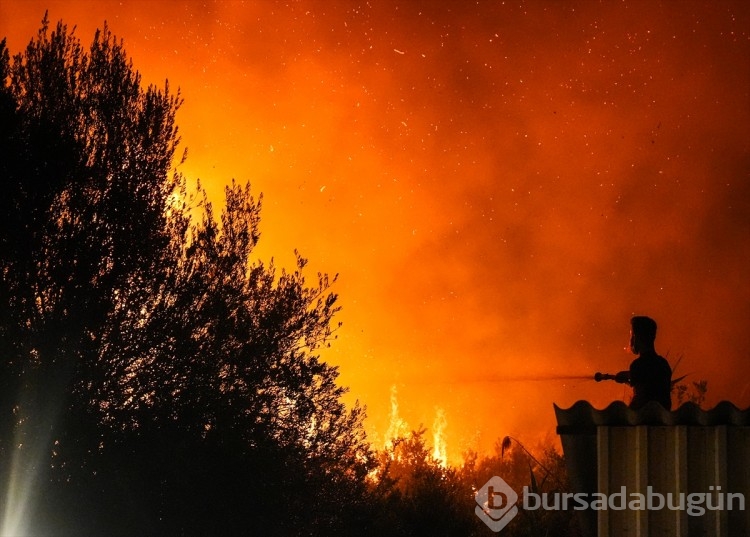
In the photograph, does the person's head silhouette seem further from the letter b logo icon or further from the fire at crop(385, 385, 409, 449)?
the fire at crop(385, 385, 409, 449)

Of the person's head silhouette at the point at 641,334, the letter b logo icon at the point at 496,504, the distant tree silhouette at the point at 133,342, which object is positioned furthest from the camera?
the letter b logo icon at the point at 496,504

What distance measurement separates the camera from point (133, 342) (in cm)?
919

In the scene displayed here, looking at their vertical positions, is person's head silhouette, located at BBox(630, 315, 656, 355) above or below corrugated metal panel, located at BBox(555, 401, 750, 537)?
above


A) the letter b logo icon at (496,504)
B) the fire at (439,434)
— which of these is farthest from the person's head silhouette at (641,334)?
the fire at (439,434)

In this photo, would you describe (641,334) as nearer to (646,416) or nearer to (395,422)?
(646,416)

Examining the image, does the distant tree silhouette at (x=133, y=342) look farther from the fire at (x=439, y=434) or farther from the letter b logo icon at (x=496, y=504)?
the fire at (x=439, y=434)

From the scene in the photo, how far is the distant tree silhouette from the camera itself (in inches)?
338

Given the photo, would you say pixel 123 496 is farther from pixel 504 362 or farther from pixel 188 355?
pixel 504 362

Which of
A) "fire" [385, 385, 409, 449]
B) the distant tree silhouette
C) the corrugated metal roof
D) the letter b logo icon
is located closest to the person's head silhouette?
the corrugated metal roof

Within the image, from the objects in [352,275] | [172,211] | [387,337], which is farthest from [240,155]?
[172,211]

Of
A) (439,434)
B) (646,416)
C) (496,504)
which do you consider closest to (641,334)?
(646,416)

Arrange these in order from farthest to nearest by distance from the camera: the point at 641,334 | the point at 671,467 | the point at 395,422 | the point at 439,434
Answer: the point at 439,434, the point at 395,422, the point at 641,334, the point at 671,467

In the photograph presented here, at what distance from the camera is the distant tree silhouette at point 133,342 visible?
8578mm

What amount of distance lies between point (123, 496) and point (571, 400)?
2166cm
